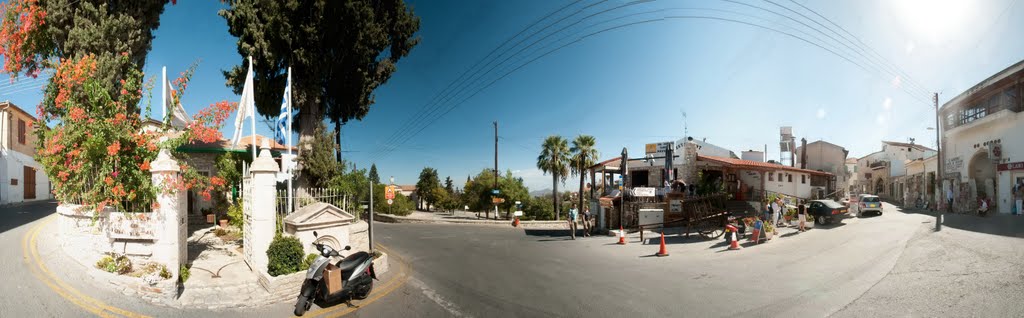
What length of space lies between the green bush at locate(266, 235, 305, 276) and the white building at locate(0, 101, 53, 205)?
24.2 metres

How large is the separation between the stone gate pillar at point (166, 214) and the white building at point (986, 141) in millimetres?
30242

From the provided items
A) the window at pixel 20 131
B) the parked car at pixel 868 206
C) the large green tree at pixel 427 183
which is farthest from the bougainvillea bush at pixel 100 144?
the large green tree at pixel 427 183

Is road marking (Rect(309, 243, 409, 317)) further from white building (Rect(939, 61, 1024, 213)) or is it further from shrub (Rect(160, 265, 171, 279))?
white building (Rect(939, 61, 1024, 213))

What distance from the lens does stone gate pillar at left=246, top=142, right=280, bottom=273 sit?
7.54m

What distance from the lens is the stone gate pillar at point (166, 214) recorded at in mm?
6438

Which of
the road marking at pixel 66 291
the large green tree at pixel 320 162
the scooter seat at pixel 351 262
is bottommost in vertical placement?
the road marking at pixel 66 291

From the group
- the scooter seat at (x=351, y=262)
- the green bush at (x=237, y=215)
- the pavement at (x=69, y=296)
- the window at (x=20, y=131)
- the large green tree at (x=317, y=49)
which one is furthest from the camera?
the window at (x=20, y=131)

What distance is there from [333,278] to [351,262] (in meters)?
0.45

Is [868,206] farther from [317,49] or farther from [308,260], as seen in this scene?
[317,49]

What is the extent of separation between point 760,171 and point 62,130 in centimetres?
2861

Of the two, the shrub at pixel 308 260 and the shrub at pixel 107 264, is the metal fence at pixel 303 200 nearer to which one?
the shrub at pixel 308 260

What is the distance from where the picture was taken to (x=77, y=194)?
7066 millimetres

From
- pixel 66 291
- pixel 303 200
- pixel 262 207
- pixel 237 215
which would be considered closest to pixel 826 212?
pixel 303 200

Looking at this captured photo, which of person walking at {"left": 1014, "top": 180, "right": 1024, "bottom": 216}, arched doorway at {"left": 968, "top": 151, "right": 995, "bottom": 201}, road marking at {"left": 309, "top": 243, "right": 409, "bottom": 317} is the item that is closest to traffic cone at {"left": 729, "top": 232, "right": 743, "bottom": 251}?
road marking at {"left": 309, "top": 243, "right": 409, "bottom": 317}
